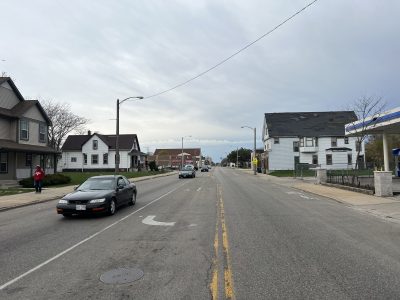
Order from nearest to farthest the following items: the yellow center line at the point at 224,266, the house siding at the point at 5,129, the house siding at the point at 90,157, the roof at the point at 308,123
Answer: the yellow center line at the point at 224,266 < the house siding at the point at 5,129 < the roof at the point at 308,123 < the house siding at the point at 90,157

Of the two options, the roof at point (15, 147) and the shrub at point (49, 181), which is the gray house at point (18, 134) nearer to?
the roof at point (15, 147)

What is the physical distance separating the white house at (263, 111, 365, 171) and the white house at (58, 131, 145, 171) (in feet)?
82.5

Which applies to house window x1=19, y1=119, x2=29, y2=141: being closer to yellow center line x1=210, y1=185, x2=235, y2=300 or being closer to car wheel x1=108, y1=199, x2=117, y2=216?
car wheel x1=108, y1=199, x2=117, y2=216

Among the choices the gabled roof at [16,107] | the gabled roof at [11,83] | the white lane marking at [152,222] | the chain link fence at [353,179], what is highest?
the gabled roof at [11,83]

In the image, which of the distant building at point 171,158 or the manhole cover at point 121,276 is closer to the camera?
the manhole cover at point 121,276

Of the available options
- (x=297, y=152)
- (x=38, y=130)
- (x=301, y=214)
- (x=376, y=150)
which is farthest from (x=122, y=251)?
(x=376, y=150)

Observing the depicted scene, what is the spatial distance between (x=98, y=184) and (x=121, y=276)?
882cm

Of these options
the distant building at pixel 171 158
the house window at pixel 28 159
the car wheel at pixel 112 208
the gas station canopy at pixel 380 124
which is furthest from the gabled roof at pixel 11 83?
the distant building at pixel 171 158

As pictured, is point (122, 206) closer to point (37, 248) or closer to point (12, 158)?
point (37, 248)

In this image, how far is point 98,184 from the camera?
1470 centimetres

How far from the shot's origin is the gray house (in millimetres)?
30156

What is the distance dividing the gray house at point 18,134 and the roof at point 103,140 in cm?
3485

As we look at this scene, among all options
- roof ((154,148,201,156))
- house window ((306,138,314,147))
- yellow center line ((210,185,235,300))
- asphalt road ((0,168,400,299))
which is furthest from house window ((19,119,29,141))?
roof ((154,148,201,156))

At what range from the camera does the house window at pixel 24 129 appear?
3236cm
